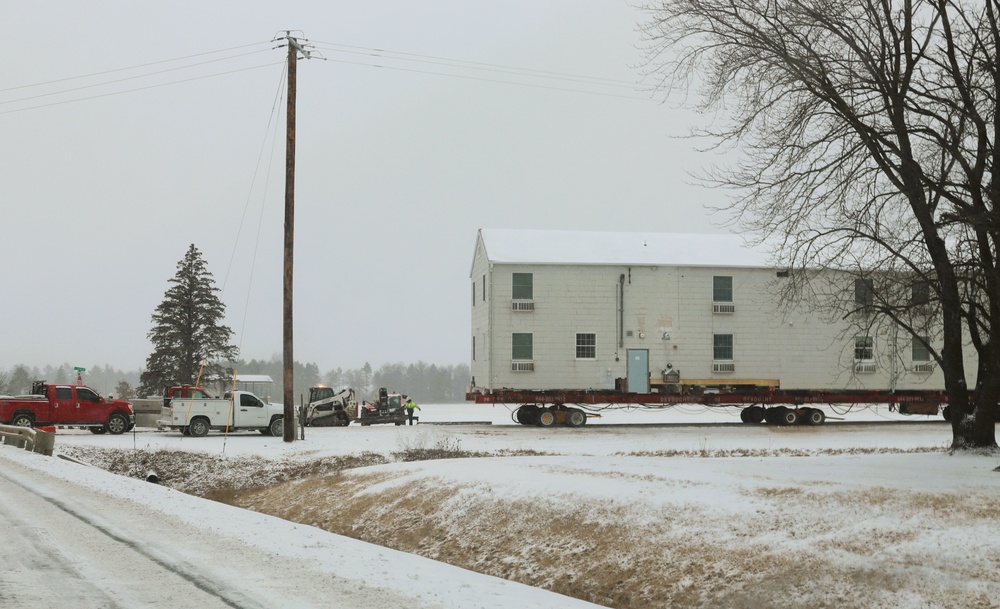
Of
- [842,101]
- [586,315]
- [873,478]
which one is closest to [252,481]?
[873,478]

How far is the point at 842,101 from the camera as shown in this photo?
640 inches

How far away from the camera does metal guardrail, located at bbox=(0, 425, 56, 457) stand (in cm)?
2545

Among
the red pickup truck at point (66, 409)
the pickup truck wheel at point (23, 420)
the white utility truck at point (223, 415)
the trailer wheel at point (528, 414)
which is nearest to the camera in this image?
the white utility truck at point (223, 415)

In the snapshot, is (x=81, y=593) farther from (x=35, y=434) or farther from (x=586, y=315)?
(x=586, y=315)

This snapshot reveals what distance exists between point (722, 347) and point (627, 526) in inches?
1091

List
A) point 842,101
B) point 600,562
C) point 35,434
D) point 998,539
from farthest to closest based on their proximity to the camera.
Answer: point 35,434 → point 842,101 → point 600,562 → point 998,539

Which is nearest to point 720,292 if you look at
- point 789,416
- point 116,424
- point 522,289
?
point 789,416

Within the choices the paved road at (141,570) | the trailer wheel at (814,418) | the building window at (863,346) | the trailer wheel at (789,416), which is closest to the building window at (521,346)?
the trailer wheel at (789,416)

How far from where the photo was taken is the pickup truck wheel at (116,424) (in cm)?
3462

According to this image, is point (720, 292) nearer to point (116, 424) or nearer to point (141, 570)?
point (116, 424)

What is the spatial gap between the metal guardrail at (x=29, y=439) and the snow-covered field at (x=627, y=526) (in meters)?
3.32

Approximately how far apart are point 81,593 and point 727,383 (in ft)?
108

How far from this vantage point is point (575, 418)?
123 feet

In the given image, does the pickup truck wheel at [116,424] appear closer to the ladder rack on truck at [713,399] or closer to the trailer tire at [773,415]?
the ladder rack on truck at [713,399]
